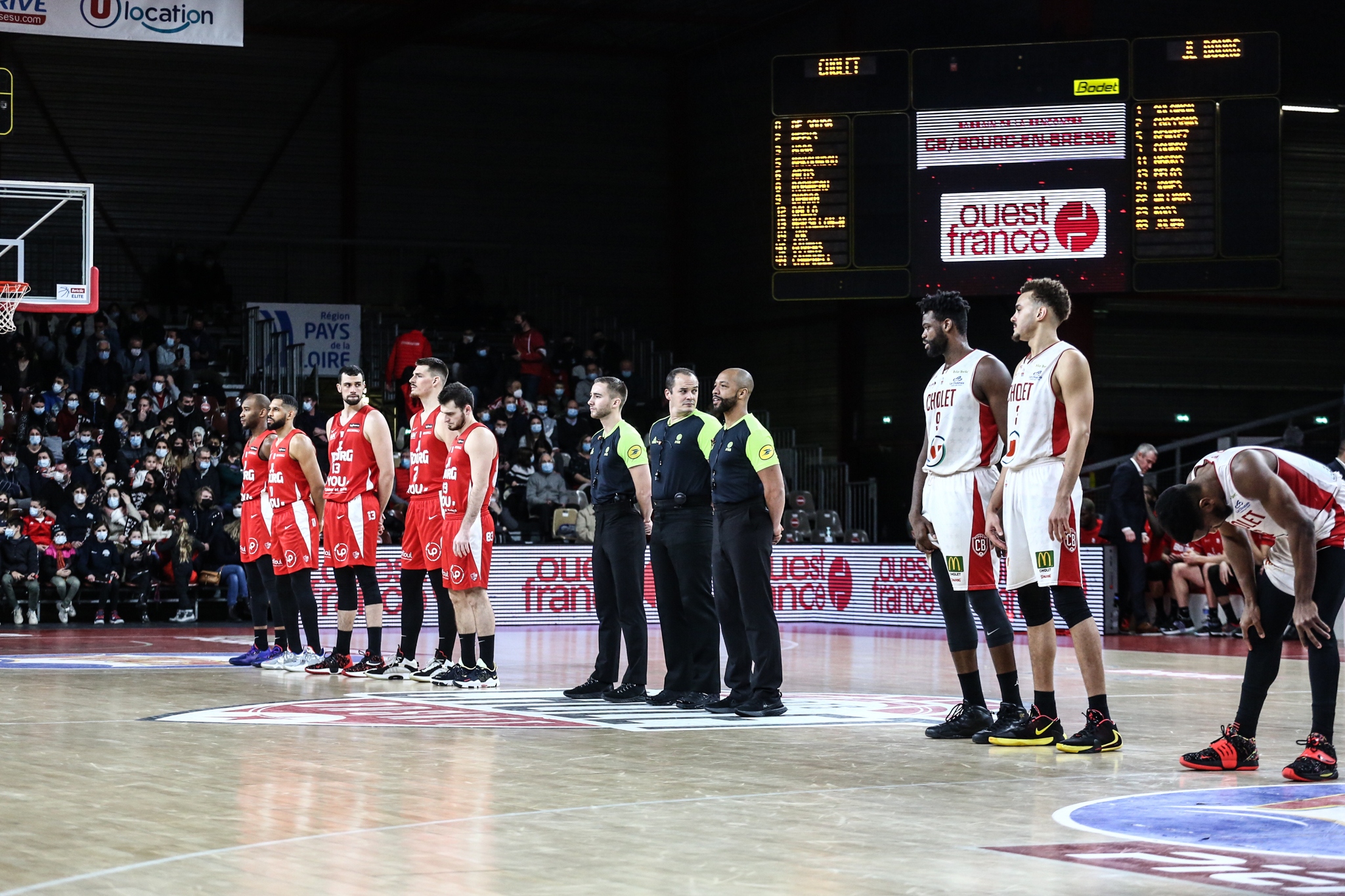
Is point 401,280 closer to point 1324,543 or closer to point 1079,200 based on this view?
point 1079,200

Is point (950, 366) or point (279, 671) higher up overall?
point (950, 366)

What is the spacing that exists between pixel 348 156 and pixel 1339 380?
17969 mm

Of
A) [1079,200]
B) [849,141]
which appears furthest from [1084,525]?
[849,141]

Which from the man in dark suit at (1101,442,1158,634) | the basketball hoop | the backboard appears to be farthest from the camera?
the backboard

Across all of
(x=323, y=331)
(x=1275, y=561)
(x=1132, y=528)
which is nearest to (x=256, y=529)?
(x=1275, y=561)

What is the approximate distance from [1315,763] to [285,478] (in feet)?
27.0

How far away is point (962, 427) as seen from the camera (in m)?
8.80

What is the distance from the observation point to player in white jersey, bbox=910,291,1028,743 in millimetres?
8703

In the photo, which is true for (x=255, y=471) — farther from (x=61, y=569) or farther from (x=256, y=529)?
(x=61, y=569)

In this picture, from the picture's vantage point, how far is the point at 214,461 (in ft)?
69.8

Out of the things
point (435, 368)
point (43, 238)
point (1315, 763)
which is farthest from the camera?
point (43, 238)

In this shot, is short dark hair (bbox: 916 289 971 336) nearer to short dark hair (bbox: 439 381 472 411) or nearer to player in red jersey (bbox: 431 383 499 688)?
player in red jersey (bbox: 431 383 499 688)

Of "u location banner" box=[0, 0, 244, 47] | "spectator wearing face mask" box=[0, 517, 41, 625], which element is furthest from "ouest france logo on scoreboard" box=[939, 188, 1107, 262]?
"spectator wearing face mask" box=[0, 517, 41, 625]

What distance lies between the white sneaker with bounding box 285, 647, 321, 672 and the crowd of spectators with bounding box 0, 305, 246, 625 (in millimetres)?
7427
